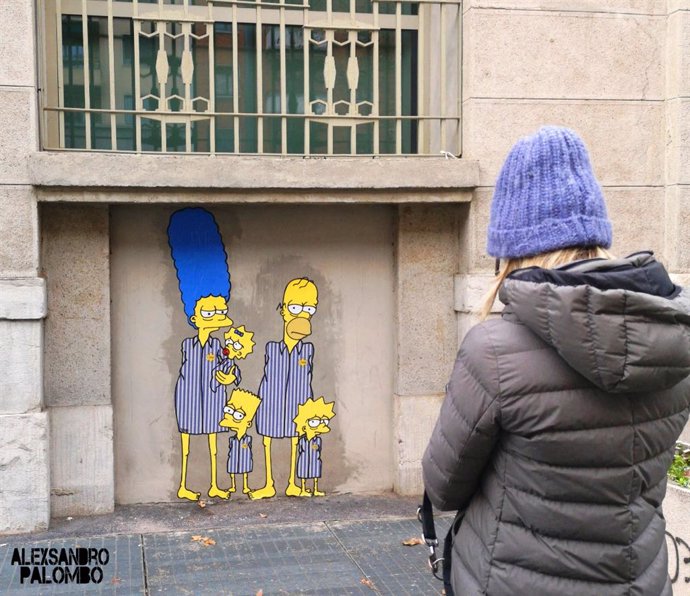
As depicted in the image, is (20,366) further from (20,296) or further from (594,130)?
(594,130)

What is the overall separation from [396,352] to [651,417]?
469cm

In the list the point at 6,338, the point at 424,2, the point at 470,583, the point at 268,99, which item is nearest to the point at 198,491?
the point at 6,338

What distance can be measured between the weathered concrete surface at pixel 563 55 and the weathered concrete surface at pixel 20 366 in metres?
3.70

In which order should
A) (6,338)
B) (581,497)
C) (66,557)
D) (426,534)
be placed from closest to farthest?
(581,497) → (426,534) → (66,557) → (6,338)

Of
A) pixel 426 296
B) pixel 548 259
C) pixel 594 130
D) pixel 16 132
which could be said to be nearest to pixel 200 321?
pixel 426 296

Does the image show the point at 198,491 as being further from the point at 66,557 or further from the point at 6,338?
the point at 6,338

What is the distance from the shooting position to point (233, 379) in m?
6.70

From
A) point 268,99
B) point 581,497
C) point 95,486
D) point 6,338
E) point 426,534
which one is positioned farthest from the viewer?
point 268,99

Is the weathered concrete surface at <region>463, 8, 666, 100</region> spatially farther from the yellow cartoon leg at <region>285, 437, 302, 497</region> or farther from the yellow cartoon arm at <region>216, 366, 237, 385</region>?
the yellow cartoon leg at <region>285, 437, 302, 497</region>

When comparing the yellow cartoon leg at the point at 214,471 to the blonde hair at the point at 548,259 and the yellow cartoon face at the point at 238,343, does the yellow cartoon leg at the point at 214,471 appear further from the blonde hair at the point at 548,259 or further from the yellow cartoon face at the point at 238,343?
the blonde hair at the point at 548,259

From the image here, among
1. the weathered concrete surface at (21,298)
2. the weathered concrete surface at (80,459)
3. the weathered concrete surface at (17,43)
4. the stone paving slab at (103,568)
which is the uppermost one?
the weathered concrete surface at (17,43)

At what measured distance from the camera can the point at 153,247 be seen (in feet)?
21.5

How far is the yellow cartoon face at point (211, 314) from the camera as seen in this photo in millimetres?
6613

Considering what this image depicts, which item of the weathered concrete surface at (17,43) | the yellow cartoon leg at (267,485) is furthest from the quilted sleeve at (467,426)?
the weathered concrete surface at (17,43)
